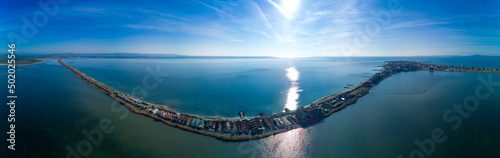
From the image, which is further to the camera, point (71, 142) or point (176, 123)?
point (176, 123)

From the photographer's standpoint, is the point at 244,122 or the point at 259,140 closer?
the point at 259,140

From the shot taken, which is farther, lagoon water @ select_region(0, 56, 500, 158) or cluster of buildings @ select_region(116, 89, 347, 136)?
cluster of buildings @ select_region(116, 89, 347, 136)

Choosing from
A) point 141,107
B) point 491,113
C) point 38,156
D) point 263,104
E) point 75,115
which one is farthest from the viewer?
point 263,104

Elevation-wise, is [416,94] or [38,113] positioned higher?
[416,94]

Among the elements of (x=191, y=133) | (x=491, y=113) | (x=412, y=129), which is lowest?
(x=191, y=133)

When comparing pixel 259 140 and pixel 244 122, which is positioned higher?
pixel 244 122

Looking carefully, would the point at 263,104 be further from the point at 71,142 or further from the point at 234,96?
the point at 71,142

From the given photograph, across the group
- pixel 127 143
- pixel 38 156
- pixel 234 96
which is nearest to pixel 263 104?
pixel 234 96

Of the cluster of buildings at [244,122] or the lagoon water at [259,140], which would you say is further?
the cluster of buildings at [244,122]

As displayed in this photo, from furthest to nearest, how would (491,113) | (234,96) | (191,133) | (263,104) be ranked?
(234,96), (263,104), (491,113), (191,133)
